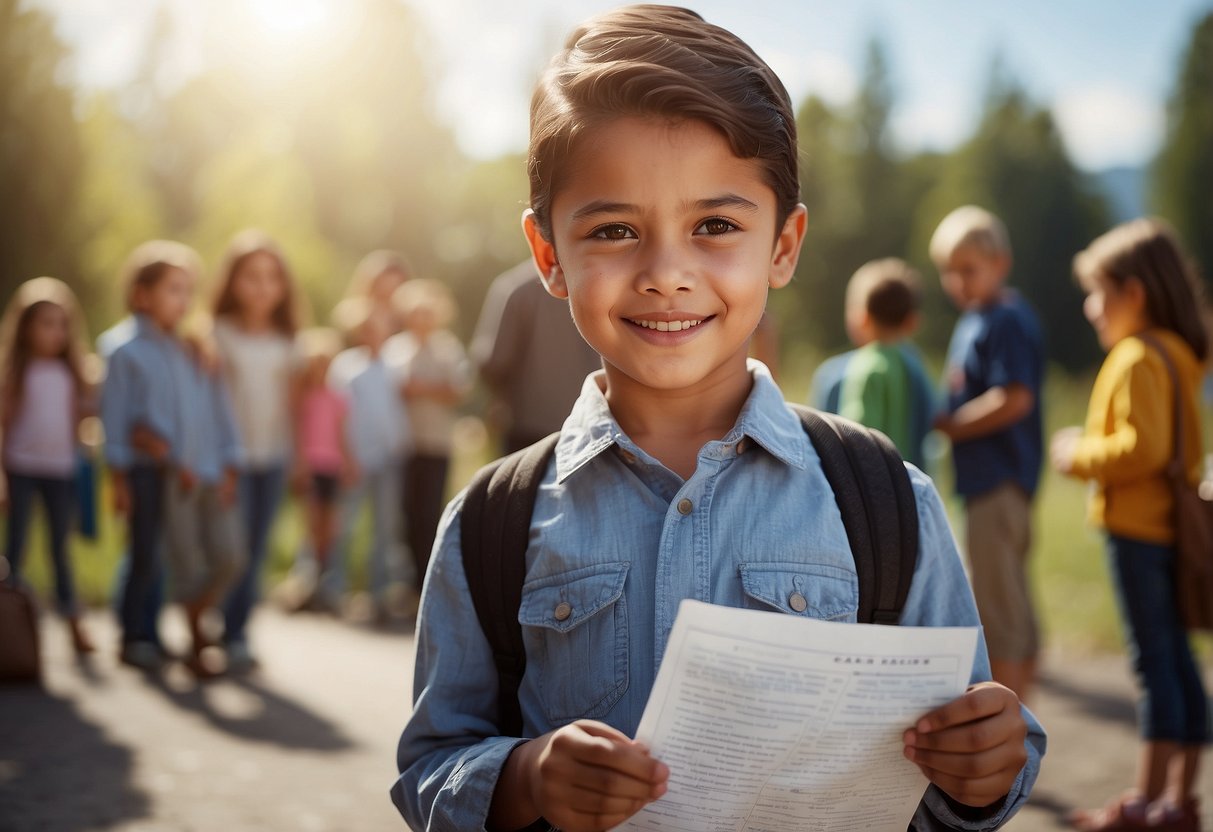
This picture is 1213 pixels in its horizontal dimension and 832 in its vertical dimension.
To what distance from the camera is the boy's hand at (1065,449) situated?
174 inches

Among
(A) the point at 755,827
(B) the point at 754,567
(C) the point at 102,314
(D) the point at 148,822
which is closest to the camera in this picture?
(A) the point at 755,827

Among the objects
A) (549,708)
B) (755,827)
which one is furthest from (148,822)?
(755,827)

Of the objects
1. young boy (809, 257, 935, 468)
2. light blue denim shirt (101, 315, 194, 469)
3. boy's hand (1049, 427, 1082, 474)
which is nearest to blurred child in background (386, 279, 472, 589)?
light blue denim shirt (101, 315, 194, 469)

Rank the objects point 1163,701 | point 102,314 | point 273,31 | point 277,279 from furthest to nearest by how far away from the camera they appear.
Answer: point 273,31
point 102,314
point 277,279
point 1163,701

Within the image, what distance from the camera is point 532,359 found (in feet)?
19.4

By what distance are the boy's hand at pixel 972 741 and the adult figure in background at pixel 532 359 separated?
4205 mm

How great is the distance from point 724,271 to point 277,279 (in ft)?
17.8

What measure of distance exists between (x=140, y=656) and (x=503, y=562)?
5092 millimetres

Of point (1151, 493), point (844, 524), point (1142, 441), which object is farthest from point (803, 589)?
point (1151, 493)

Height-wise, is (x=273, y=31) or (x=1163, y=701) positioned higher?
(x=273, y=31)

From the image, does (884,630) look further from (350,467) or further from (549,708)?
(350,467)

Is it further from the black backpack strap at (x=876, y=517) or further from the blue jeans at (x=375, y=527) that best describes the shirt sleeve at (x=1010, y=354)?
the blue jeans at (x=375, y=527)

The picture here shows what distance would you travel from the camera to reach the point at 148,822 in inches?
154

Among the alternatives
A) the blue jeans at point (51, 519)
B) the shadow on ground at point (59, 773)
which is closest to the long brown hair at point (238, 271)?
the blue jeans at point (51, 519)
